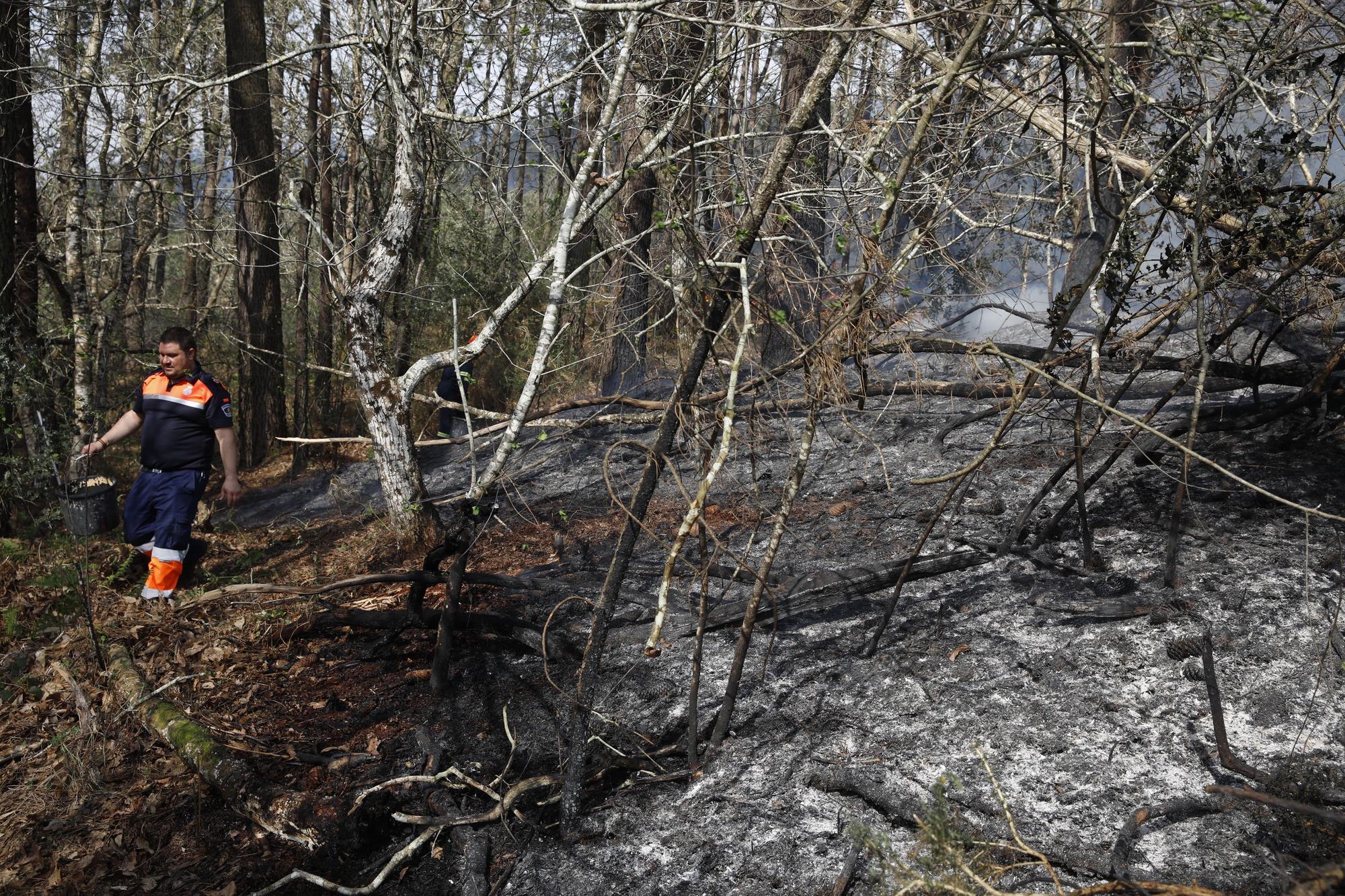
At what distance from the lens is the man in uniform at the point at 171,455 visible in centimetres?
530

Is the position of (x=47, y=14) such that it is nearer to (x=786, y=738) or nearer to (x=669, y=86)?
(x=669, y=86)

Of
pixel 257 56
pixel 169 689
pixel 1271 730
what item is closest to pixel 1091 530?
pixel 1271 730

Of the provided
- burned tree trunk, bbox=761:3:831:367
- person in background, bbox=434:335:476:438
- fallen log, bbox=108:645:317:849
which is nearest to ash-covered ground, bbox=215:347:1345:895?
fallen log, bbox=108:645:317:849

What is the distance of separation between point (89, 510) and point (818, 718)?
4.82 metres

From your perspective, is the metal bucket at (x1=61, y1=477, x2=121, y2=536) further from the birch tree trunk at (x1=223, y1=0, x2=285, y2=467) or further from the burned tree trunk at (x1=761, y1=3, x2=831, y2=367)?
the burned tree trunk at (x1=761, y1=3, x2=831, y2=367)

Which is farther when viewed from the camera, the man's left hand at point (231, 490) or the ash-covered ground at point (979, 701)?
the man's left hand at point (231, 490)

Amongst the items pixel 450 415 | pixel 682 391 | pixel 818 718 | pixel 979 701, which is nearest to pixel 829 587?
pixel 818 718

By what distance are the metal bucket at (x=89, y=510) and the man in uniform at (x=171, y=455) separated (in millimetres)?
345

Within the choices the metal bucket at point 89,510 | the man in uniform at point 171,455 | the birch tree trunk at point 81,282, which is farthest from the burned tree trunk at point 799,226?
the birch tree trunk at point 81,282

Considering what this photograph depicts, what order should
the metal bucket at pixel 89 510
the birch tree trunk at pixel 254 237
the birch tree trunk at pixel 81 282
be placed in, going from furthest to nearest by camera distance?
the birch tree trunk at pixel 254 237, the birch tree trunk at pixel 81 282, the metal bucket at pixel 89 510

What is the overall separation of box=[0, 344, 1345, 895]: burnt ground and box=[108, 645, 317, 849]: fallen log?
86 mm

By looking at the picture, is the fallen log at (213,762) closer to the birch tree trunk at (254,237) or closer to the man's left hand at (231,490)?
the man's left hand at (231,490)

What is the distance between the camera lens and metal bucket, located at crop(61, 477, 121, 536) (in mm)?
5531

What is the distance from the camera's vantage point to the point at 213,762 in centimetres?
373
